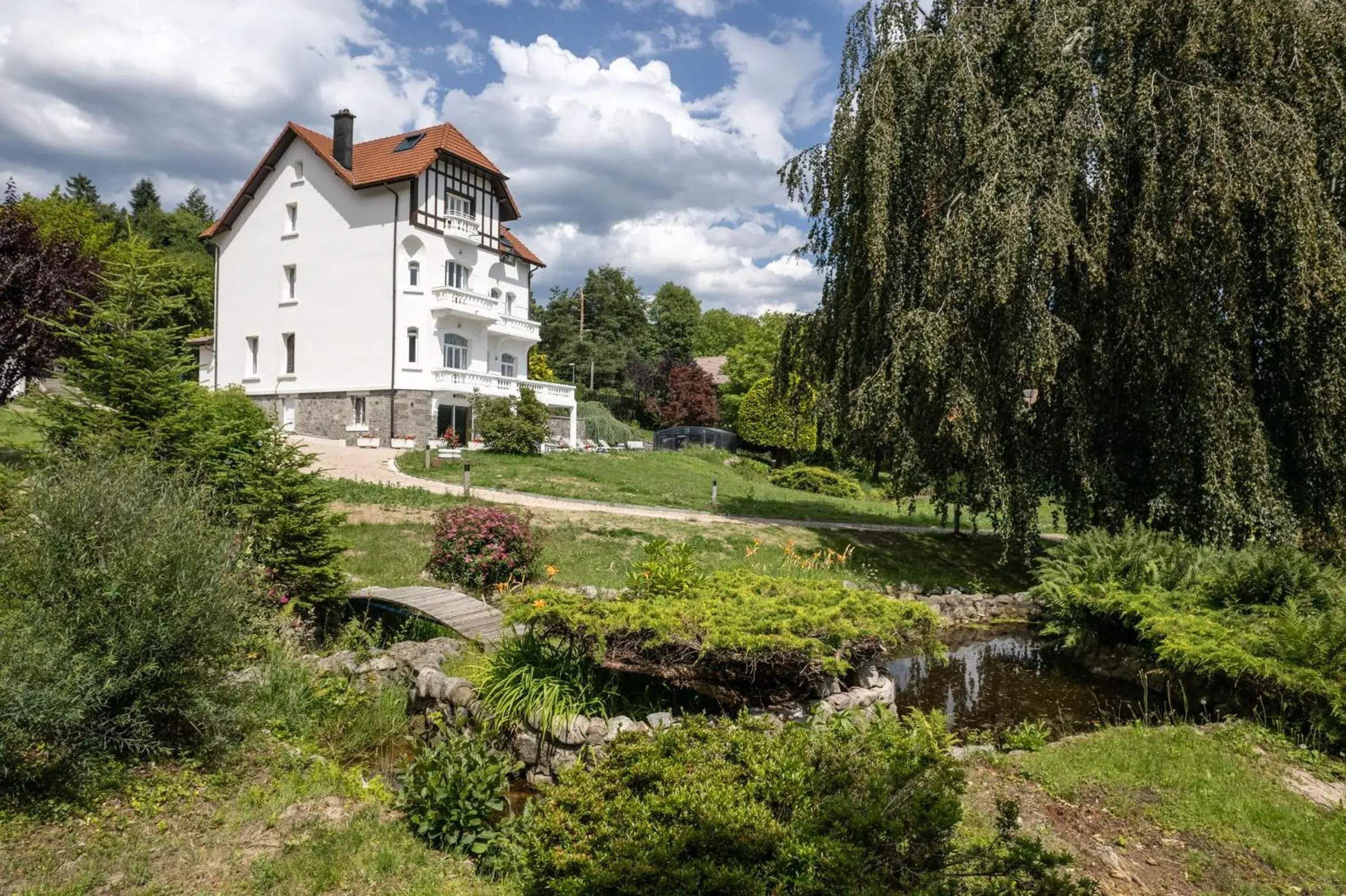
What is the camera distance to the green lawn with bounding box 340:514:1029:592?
12273 millimetres

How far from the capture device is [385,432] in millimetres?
29156

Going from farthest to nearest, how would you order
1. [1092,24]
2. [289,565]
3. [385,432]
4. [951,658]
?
1. [385,432]
2. [1092,24]
3. [951,658]
4. [289,565]

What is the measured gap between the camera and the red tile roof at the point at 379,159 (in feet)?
97.6

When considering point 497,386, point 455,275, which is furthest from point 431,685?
point 455,275

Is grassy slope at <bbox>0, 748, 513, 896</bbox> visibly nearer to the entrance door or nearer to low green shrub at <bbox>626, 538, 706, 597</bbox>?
low green shrub at <bbox>626, 538, 706, 597</bbox>

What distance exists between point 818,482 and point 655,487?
30.3ft

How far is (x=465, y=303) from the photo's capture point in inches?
1206

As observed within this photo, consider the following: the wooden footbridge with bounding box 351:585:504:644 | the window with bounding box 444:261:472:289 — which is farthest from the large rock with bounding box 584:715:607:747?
the window with bounding box 444:261:472:289

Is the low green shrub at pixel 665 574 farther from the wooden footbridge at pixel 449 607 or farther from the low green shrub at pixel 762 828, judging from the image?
the low green shrub at pixel 762 828

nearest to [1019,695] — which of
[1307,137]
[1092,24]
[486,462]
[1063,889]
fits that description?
[1063,889]

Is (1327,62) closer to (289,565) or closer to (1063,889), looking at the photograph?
(1063,889)

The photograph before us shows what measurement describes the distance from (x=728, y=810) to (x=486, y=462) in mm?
20803

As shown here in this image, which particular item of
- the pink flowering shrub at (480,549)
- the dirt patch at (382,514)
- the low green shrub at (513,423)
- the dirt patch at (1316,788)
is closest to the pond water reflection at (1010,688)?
the dirt patch at (1316,788)

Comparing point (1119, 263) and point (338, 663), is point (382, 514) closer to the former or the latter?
point (338, 663)
